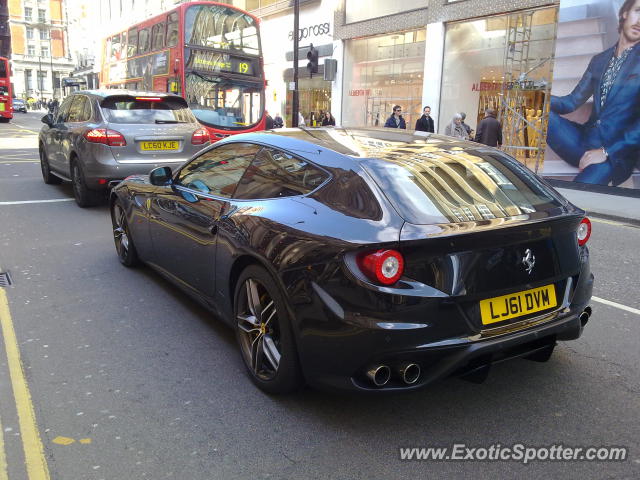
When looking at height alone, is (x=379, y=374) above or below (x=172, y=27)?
below

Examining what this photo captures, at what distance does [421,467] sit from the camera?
2.63m

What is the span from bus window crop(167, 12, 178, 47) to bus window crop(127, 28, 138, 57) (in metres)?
2.79

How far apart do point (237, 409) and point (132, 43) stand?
1646 cm

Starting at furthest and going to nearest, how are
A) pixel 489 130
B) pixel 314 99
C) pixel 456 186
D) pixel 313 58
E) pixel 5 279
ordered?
pixel 314 99 → pixel 313 58 → pixel 489 130 → pixel 5 279 → pixel 456 186

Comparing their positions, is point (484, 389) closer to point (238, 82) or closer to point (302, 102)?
point (238, 82)

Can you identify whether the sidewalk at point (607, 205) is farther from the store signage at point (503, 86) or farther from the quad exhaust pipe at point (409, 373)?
the quad exhaust pipe at point (409, 373)

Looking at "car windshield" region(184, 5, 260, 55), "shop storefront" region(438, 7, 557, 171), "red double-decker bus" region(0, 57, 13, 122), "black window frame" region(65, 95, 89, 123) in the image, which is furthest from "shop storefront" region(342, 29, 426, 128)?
"red double-decker bus" region(0, 57, 13, 122)

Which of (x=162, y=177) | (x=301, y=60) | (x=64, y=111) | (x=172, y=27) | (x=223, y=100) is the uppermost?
(x=301, y=60)

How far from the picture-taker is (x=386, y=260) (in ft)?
8.62

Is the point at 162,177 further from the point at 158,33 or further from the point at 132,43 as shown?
the point at 132,43

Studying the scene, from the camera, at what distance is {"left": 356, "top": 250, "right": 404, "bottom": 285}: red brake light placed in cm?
262

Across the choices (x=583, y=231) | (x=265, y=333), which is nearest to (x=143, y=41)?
(x=265, y=333)

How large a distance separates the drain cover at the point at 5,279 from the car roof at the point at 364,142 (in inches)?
107

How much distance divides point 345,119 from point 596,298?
19046 millimetres
